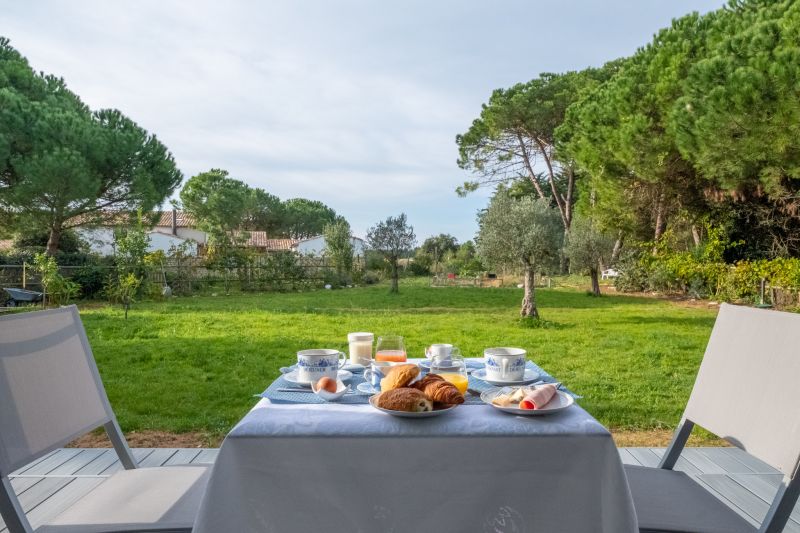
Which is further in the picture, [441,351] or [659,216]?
[659,216]

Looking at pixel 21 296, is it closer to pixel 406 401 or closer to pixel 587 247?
pixel 406 401

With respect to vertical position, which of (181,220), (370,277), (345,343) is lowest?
(345,343)

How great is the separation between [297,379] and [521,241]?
8.76 metres

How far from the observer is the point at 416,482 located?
1171mm

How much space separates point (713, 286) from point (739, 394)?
42.9ft

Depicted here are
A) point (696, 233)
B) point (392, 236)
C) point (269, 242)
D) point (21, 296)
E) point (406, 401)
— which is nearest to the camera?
point (406, 401)

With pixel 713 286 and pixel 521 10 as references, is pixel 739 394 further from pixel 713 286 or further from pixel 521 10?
pixel 713 286

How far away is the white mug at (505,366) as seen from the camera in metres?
1.65

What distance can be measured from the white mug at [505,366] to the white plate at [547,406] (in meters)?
0.20

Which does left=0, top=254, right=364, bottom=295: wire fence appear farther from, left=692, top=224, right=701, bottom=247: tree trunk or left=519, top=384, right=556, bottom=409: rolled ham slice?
left=519, top=384, right=556, bottom=409: rolled ham slice

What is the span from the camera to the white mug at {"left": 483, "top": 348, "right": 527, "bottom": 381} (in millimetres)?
1651

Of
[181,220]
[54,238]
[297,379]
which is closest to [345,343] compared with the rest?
[297,379]

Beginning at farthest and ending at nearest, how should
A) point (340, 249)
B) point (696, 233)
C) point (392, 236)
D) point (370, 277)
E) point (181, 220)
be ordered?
point (181, 220) → point (370, 277) → point (340, 249) → point (392, 236) → point (696, 233)

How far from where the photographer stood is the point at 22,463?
1.28m
